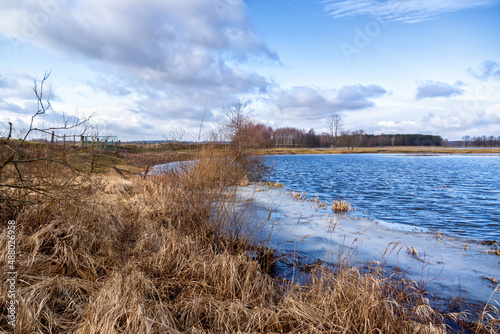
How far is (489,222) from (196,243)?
30.3 ft

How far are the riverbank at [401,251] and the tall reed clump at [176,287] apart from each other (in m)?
0.71

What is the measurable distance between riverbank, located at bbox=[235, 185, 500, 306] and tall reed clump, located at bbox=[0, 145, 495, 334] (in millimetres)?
708

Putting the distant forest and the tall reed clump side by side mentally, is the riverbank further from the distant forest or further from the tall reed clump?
the distant forest

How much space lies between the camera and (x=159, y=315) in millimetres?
3021

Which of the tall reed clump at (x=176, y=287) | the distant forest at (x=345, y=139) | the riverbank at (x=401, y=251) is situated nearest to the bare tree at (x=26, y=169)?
the tall reed clump at (x=176, y=287)

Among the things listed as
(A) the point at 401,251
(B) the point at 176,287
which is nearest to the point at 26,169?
(B) the point at 176,287

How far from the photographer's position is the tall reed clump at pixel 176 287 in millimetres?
2891

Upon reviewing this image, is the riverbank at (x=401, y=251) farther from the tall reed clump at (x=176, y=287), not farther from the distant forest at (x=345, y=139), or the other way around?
the distant forest at (x=345, y=139)

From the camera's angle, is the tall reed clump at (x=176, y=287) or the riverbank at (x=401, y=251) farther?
the riverbank at (x=401, y=251)

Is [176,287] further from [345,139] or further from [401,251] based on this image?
[345,139]

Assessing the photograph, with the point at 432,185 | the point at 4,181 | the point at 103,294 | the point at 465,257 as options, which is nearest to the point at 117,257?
the point at 103,294

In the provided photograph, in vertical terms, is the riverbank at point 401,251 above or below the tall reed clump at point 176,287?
below

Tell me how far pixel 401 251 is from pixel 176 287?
471cm

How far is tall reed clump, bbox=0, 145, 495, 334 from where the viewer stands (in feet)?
9.48
